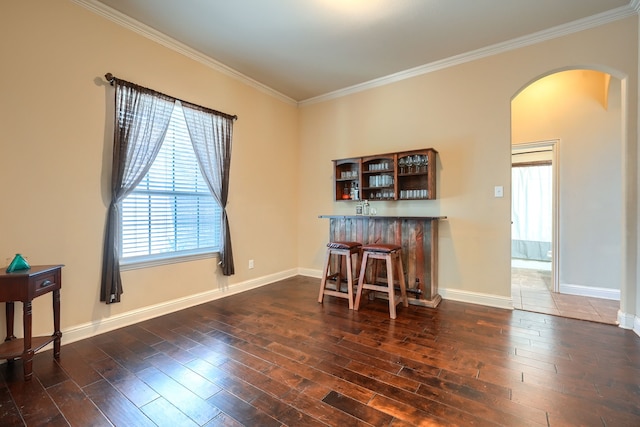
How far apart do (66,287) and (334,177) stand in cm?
306

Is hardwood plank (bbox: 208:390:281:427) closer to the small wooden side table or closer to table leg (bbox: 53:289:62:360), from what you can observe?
the small wooden side table

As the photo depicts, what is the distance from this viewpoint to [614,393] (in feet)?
5.35

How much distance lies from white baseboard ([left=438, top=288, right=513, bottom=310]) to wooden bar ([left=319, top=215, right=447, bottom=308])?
0.41 feet

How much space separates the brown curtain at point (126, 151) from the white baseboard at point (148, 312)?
0.22m

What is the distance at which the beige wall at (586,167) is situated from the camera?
3395 mm

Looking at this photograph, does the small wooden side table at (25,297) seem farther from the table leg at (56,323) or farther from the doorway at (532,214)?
the doorway at (532,214)

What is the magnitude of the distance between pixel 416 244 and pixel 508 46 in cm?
228

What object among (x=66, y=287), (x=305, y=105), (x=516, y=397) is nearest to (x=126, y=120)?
(x=66, y=287)

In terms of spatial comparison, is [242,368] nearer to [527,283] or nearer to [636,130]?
[636,130]

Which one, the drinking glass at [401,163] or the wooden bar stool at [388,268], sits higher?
the drinking glass at [401,163]

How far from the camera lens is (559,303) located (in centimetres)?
323

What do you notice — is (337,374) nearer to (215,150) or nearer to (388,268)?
(388,268)

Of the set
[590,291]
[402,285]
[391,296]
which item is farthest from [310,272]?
[590,291]

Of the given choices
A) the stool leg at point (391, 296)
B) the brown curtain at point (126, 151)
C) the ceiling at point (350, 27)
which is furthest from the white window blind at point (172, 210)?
the stool leg at point (391, 296)
